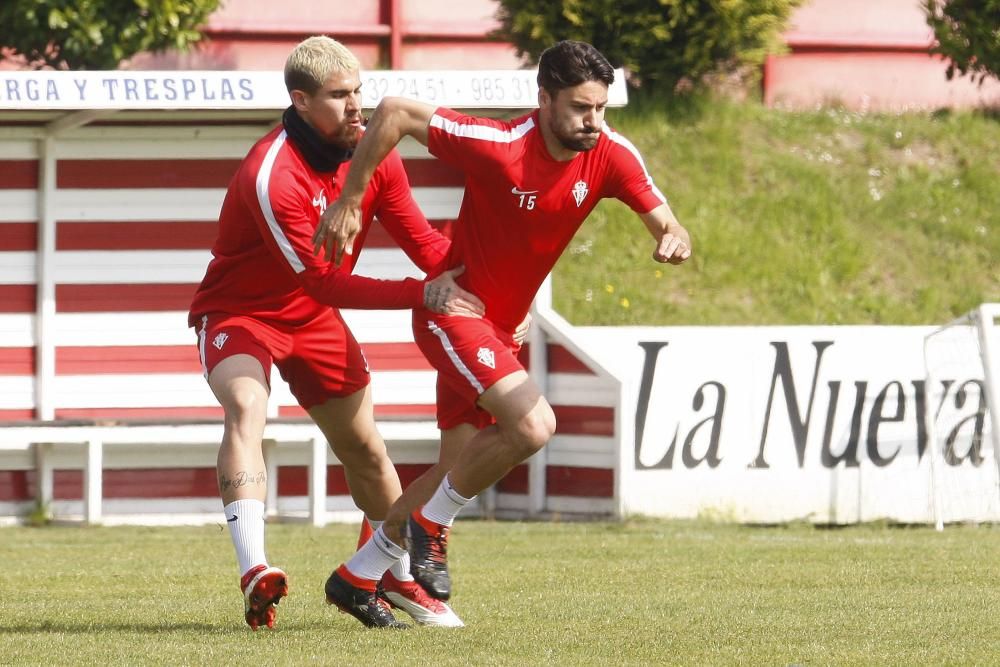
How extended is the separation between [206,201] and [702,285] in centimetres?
482

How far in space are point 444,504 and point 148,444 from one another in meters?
6.03

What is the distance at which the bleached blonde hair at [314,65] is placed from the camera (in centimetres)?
690

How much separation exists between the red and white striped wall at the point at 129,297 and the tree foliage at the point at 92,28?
10.1ft

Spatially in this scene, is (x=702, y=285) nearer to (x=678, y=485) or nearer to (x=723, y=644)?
(x=678, y=485)

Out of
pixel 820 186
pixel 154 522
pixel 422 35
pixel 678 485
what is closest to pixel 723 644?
pixel 678 485

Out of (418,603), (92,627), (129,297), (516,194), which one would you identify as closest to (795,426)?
(129,297)

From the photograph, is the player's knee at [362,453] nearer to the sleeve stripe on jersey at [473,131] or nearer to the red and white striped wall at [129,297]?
the sleeve stripe on jersey at [473,131]

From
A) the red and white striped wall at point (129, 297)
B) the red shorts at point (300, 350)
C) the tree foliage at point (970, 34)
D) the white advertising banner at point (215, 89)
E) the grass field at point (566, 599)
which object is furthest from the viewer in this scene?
the tree foliage at point (970, 34)

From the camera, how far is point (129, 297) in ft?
41.4

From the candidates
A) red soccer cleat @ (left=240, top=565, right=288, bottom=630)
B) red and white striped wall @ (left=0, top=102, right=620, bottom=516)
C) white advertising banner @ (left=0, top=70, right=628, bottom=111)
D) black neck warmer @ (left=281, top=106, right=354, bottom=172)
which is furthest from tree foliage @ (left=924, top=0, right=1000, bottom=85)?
red soccer cleat @ (left=240, top=565, right=288, bottom=630)

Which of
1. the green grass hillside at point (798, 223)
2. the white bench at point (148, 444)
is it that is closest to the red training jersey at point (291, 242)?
the white bench at point (148, 444)

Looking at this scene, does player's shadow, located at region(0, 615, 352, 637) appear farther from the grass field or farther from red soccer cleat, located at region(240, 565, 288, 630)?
red soccer cleat, located at region(240, 565, 288, 630)

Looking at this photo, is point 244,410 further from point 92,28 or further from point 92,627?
point 92,28

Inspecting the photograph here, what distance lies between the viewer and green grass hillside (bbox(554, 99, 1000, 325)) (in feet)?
51.6
